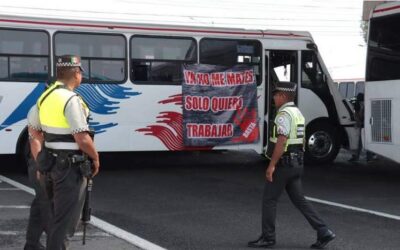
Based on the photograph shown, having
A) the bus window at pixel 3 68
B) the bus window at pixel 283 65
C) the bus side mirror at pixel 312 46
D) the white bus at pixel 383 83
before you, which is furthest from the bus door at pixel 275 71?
the bus window at pixel 3 68

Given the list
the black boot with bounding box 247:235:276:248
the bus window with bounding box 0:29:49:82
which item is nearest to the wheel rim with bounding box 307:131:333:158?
the bus window with bounding box 0:29:49:82

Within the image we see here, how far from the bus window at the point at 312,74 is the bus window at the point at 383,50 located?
2360mm

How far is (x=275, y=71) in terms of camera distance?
45.7 ft

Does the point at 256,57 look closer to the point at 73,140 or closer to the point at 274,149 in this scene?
the point at 274,149

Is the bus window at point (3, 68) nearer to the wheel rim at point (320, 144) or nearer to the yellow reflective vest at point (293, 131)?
the yellow reflective vest at point (293, 131)

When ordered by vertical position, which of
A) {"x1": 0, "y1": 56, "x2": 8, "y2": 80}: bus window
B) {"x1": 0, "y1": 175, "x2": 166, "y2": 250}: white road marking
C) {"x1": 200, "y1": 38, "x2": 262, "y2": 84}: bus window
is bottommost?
{"x1": 0, "y1": 175, "x2": 166, "y2": 250}: white road marking

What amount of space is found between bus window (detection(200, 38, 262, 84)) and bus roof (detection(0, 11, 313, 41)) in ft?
0.61

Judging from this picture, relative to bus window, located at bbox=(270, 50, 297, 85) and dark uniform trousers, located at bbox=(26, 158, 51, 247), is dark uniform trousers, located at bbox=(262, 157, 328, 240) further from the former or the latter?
bus window, located at bbox=(270, 50, 297, 85)

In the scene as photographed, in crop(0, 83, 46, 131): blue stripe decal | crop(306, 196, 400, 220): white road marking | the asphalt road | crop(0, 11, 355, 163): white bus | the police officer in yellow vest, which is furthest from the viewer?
crop(0, 11, 355, 163): white bus

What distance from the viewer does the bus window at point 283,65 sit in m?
13.8

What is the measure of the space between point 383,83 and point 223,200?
420 cm

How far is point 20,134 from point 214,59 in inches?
176

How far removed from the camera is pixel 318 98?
14094 millimetres

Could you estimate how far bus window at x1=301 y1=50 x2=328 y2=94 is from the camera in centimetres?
1390
